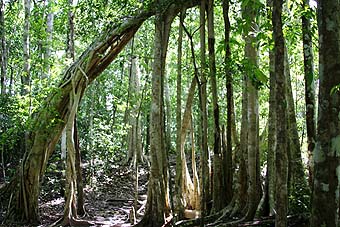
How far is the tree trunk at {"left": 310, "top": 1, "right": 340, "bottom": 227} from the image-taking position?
131 inches

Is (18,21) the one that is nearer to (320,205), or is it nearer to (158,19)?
(158,19)

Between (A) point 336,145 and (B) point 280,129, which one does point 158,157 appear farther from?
(A) point 336,145

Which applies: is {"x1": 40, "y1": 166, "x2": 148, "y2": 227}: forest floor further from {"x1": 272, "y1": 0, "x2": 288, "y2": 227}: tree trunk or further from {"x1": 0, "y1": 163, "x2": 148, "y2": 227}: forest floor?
{"x1": 272, "y1": 0, "x2": 288, "y2": 227}: tree trunk

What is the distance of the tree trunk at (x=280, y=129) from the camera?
12.7 feet

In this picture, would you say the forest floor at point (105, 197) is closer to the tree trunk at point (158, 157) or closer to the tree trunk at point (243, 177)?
the tree trunk at point (158, 157)

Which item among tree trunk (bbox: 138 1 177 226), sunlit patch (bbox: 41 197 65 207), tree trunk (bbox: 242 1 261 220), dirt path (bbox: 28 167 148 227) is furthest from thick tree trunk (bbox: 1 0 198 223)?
tree trunk (bbox: 242 1 261 220)

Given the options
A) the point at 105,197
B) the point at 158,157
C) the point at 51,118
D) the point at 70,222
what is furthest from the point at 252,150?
the point at 105,197

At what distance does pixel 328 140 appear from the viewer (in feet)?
11.0

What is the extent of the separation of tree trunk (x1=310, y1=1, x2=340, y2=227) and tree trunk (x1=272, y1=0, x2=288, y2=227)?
1.52ft

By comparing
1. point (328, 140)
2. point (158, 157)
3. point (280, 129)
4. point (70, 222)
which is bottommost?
point (70, 222)

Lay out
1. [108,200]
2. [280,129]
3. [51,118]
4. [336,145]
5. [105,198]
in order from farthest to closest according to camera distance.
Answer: [105,198] → [108,200] → [51,118] → [280,129] → [336,145]

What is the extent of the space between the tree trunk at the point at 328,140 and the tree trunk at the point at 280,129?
0.46 meters

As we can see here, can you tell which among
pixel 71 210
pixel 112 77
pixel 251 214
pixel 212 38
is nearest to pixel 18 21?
pixel 112 77

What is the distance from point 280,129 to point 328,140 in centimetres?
65
